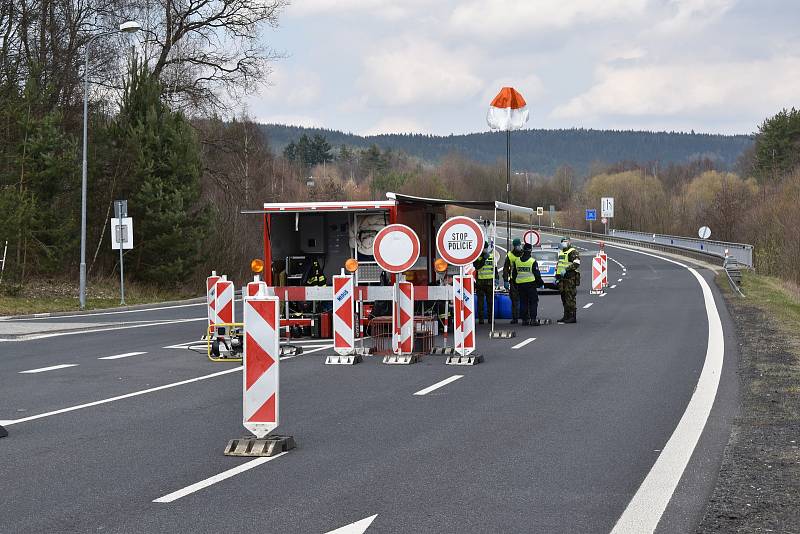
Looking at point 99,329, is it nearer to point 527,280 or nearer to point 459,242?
point 527,280

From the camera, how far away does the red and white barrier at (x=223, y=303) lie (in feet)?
61.5

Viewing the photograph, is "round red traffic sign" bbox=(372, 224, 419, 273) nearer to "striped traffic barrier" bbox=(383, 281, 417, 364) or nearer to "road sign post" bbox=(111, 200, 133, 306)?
"striped traffic barrier" bbox=(383, 281, 417, 364)

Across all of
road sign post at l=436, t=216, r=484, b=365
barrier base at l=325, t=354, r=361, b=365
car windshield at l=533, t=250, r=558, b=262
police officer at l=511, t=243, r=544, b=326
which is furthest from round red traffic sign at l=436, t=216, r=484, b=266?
car windshield at l=533, t=250, r=558, b=262

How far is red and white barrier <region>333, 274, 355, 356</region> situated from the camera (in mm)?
16984

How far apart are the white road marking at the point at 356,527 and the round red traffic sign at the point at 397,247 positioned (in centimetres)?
1043

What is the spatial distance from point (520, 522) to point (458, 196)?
14577cm

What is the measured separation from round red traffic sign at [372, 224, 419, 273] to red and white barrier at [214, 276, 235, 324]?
2903 millimetres

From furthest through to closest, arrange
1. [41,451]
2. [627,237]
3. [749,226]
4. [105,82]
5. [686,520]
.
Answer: [627,237] → [749,226] → [105,82] → [41,451] → [686,520]

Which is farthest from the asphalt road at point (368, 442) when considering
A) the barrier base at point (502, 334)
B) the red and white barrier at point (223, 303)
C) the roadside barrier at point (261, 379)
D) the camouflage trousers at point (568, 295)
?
the camouflage trousers at point (568, 295)

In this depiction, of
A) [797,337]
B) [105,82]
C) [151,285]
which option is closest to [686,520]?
[797,337]

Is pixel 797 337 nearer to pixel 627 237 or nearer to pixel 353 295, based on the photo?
pixel 353 295

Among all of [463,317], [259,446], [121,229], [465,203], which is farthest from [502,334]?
[121,229]

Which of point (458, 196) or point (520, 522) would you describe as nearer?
point (520, 522)

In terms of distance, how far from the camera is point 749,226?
7294 centimetres
